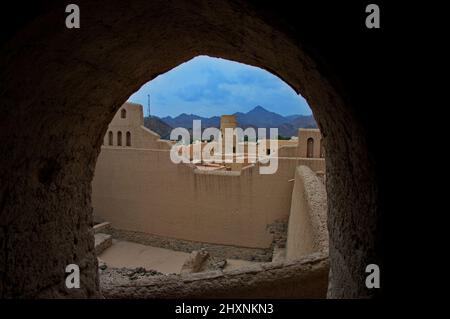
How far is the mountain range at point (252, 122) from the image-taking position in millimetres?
48550

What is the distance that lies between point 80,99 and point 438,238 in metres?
2.27

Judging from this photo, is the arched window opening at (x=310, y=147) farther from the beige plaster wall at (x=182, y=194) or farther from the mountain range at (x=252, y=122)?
the mountain range at (x=252, y=122)

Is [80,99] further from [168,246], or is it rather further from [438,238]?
[168,246]

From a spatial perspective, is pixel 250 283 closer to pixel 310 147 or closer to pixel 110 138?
pixel 310 147

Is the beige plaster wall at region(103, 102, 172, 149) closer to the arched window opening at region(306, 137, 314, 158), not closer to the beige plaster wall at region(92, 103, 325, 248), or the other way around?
the beige plaster wall at region(92, 103, 325, 248)

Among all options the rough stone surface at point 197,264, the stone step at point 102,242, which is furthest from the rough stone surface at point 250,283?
the stone step at point 102,242

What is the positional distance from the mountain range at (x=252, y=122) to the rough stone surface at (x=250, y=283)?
37396 millimetres

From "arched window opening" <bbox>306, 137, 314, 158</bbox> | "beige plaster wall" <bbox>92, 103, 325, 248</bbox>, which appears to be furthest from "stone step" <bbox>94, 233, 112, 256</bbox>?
"arched window opening" <bbox>306, 137, 314, 158</bbox>

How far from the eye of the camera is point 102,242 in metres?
11.4

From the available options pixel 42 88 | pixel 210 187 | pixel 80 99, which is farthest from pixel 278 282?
pixel 210 187

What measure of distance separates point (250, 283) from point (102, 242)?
8739 millimetres

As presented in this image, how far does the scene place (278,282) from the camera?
419cm

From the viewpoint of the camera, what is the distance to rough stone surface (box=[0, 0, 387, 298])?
1253 millimetres

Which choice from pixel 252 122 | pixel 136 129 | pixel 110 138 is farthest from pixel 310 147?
pixel 252 122
